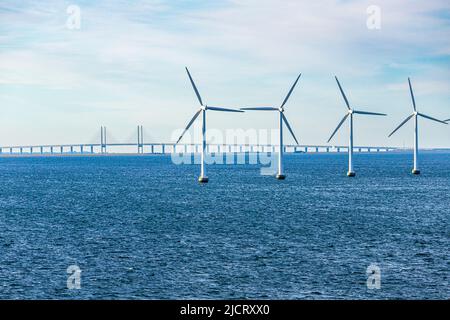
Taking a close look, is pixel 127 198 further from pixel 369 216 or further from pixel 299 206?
pixel 369 216

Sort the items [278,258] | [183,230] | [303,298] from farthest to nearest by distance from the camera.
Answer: [183,230], [278,258], [303,298]

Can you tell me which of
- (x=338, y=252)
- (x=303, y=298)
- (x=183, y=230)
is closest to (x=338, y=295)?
(x=303, y=298)

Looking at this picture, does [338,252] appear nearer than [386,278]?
No
